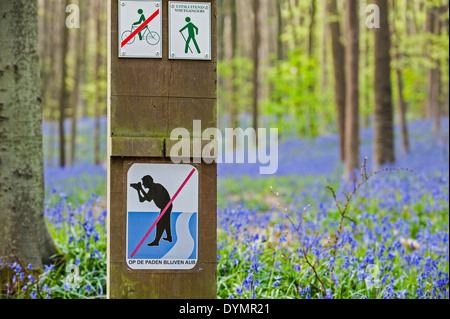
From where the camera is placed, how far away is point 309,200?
353 inches

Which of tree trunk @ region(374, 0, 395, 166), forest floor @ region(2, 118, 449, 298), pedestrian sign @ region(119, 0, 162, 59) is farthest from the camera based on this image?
tree trunk @ region(374, 0, 395, 166)

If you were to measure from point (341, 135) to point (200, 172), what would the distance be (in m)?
14.2

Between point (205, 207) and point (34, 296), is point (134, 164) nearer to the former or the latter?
point (205, 207)

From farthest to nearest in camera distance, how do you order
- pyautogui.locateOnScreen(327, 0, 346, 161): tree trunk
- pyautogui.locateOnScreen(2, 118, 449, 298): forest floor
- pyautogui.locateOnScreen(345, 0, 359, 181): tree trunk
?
pyautogui.locateOnScreen(327, 0, 346, 161): tree trunk → pyautogui.locateOnScreen(345, 0, 359, 181): tree trunk → pyautogui.locateOnScreen(2, 118, 449, 298): forest floor

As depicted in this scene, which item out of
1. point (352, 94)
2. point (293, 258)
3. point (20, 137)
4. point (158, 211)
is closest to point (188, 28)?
point (158, 211)

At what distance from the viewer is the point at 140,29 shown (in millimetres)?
2666

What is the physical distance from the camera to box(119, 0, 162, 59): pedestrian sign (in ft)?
8.70

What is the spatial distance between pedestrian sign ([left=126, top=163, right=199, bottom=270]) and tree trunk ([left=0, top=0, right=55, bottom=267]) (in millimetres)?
1695

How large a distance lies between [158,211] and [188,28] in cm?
90

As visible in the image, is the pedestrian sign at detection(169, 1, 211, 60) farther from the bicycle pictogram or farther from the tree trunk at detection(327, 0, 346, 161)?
the tree trunk at detection(327, 0, 346, 161)

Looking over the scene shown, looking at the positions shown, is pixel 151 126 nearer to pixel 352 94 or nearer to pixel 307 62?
pixel 352 94

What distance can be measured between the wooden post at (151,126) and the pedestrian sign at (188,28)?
0.09ft

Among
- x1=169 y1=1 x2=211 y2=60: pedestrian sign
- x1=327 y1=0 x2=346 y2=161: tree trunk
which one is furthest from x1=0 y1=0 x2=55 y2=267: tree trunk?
x1=327 y1=0 x2=346 y2=161: tree trunk
